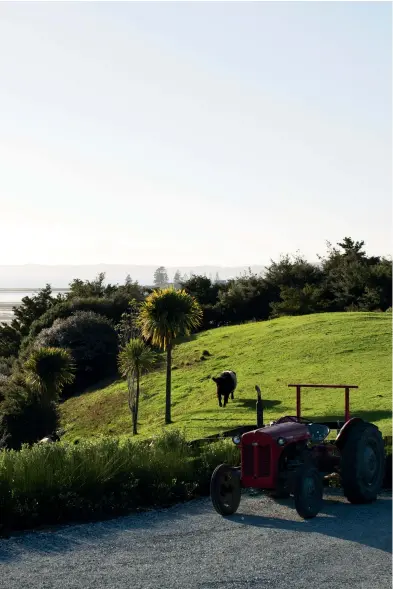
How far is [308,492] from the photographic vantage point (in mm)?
12945

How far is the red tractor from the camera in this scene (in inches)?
510

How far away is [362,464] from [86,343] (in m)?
46.2

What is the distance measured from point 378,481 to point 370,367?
23.5 m

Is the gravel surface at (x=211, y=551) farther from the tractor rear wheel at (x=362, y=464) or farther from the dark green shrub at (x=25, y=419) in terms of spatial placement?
the dark green shrub at (x=25, y=419)

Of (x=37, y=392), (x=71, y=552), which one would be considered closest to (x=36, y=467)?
(x=71, y=552)

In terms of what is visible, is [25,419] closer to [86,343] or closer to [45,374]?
[45,374]

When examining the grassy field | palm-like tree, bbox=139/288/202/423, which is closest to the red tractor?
the grassy field

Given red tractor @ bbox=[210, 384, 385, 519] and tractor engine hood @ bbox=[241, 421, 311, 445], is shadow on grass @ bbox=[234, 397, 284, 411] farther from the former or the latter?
tractor engine hood @ bbox=[241, 421, 311, 445]

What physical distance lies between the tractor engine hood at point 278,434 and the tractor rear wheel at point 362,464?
2.63 ft

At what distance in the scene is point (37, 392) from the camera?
4272cm

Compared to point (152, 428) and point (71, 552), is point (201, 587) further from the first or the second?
point (152, 428)

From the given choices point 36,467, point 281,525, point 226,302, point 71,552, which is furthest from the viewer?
point 226,302

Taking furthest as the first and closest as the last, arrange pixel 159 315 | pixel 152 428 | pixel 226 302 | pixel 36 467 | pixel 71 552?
pixel 226 302
pixel 159 315
pixel 152 428
pixel 36 467
pixel 71 552

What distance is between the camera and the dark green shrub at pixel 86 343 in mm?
56500
